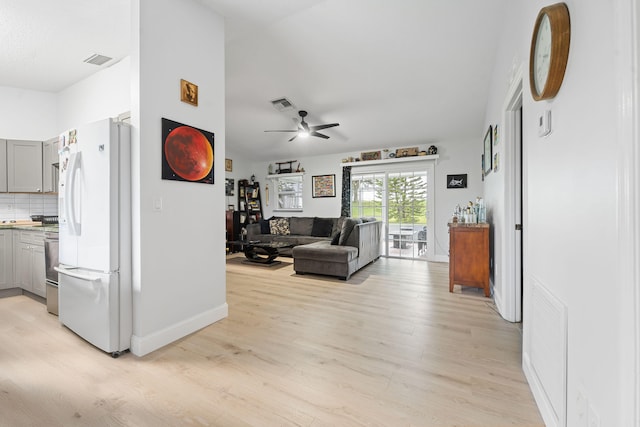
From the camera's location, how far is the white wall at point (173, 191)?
195 centimetres

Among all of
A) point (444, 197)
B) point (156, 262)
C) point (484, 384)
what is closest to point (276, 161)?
point (444, 197)

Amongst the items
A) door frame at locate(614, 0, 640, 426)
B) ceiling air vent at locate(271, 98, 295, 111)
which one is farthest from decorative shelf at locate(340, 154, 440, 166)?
door frame at locate(614, 0, 640, 426)

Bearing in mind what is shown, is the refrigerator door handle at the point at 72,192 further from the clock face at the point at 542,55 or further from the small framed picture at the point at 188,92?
the clock face at the point at 542,55

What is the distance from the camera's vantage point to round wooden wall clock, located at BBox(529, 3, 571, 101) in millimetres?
1150

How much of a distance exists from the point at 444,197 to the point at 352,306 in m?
3.55

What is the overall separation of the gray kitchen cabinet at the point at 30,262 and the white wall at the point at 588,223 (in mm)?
4386

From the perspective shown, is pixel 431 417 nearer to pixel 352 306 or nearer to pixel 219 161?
pixel 352 306

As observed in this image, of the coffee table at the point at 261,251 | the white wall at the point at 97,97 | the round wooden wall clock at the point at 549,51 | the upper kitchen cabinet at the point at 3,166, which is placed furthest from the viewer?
the coffee table at the point at 261,251

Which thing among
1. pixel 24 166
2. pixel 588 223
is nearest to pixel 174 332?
pixel 588 223

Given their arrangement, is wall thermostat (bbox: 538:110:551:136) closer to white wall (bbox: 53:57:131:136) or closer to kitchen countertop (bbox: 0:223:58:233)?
white wall (bbox: 53:57:131:136)

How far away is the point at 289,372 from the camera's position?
1725 mm

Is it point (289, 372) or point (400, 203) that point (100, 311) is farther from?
point (400, 203)

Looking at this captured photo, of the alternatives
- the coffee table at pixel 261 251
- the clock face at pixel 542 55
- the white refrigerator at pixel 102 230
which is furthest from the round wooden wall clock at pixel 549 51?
the coffee table at pixel 261 251

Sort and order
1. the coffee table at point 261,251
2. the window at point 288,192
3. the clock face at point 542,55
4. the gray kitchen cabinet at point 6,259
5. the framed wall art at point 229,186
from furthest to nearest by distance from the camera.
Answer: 1. the window at point 288,192
2. the framed wall art at point 229,186
3. the coffee table at point 261,251
4. the gray kitchen cabinet at point 6,259
5. the clock face at point 542,55
